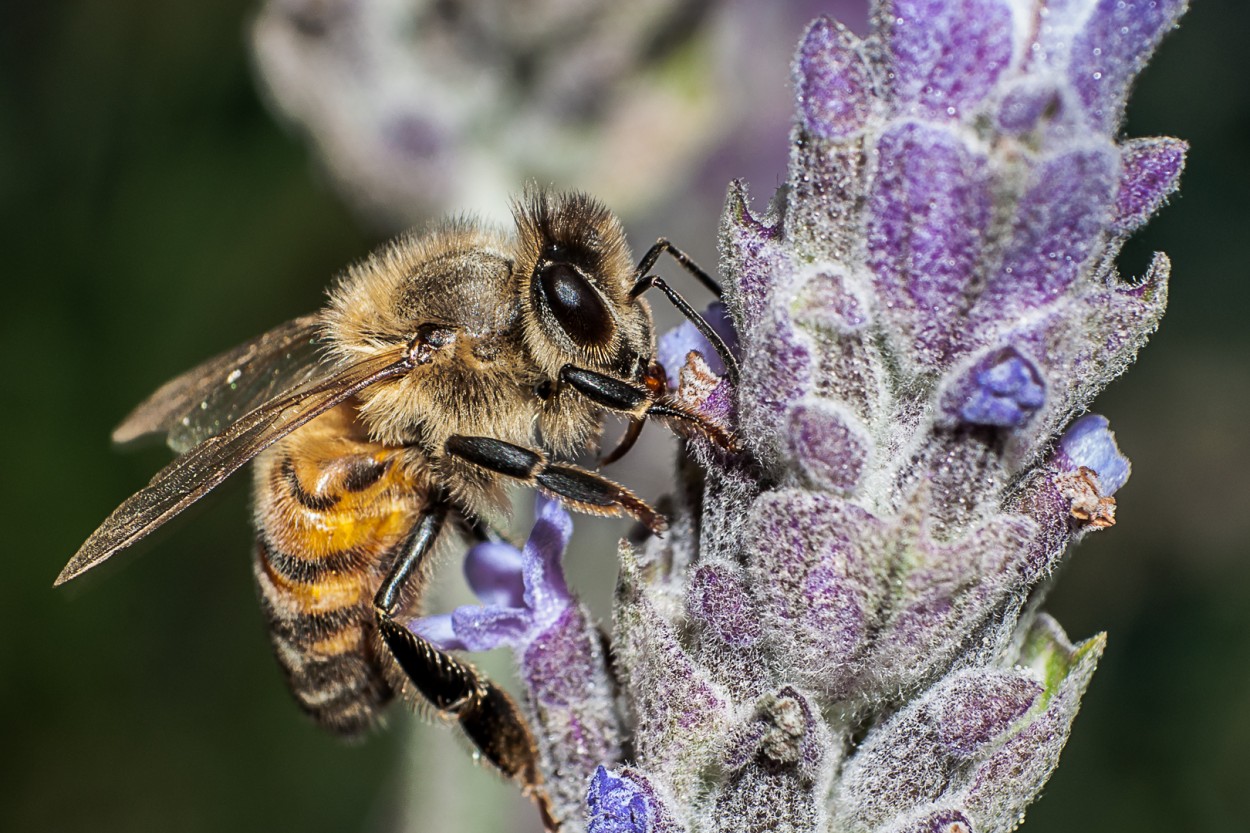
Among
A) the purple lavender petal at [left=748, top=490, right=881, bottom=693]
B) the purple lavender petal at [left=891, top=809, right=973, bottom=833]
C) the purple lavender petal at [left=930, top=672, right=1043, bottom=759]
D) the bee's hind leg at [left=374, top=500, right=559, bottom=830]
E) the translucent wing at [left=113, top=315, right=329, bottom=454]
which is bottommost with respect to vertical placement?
the purple lavender petal at [left=891, top=809, right=973, bottom=833]

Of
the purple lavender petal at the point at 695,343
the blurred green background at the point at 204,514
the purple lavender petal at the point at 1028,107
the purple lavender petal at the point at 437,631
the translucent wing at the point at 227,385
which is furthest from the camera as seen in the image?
the blurred green background at the point at 204,514

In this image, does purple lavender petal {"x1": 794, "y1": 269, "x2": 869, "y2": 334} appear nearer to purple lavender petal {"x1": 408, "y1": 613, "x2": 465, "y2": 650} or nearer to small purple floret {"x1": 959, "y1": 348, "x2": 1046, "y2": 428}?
small purple floret {"x1": 959, "y1": 348, "x2": 1046, "y2": 428}

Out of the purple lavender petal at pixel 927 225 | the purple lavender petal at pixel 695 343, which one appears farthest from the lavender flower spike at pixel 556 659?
the purple lavender petal at pixel 927 225

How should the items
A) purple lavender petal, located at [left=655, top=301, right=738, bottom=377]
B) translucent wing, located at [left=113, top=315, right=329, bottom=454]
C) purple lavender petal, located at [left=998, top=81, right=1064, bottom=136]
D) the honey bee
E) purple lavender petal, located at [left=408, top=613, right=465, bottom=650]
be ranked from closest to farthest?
purple lavender petal, located at [left=998, top=81, right=1064, bottom=136]
purple lavender petal, located at [left=655, top=301, right=738, bottom=377]
the honey bee
purple lavender petal, located at [left=408, top=613, right=465, bottom=650]
translucent wing, located at [left=113, top=315, right=329, bottom=454]

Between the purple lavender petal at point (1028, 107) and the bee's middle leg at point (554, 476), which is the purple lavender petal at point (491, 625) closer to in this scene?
the bee's middle leg at point (554, 476)

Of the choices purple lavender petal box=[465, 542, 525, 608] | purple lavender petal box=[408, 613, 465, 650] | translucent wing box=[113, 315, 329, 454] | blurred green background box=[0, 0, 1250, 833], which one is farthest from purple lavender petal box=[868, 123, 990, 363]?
blurred green background box=[0, 0, 1250, 833]

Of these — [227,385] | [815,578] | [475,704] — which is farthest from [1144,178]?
[227,385]

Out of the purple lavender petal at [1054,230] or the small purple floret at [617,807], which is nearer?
the purple lavender petal at [1054,230]
